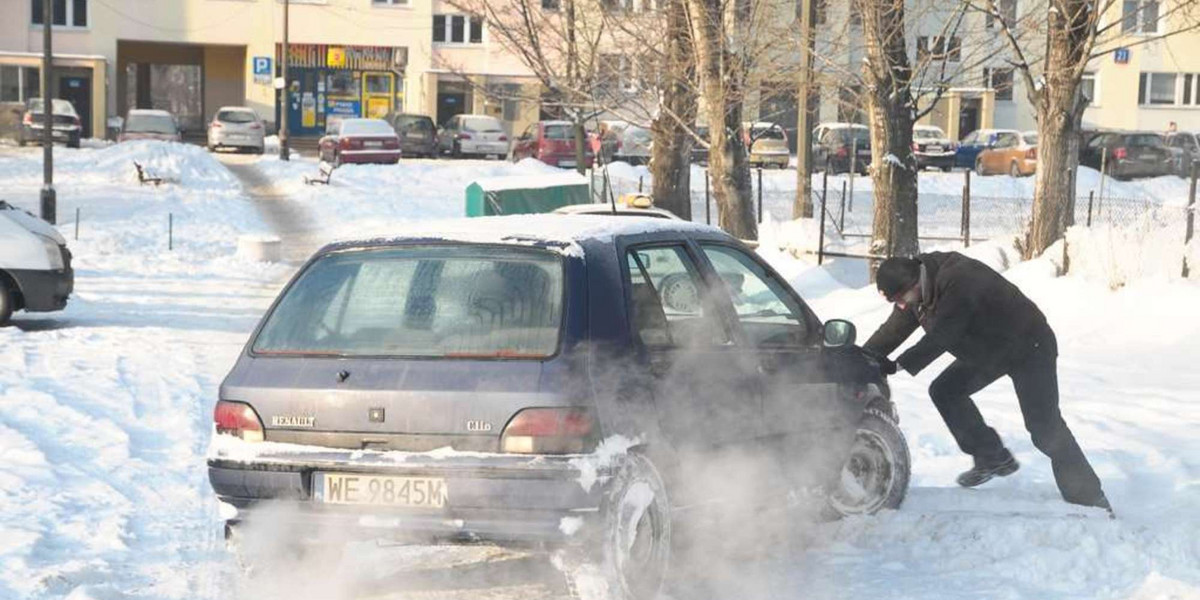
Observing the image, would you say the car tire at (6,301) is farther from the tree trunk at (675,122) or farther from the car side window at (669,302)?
the tree trunk at (675,122)

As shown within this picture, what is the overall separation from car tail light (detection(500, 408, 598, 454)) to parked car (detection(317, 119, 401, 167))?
39.3 m

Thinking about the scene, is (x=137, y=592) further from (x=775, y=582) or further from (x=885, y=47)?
(x=885, y=47)

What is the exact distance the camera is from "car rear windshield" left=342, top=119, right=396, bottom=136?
44.9 m

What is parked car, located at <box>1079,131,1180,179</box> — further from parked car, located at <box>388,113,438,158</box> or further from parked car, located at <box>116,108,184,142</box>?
parked car, located at <box>116,108,184,142</box>

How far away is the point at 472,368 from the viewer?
5926mm

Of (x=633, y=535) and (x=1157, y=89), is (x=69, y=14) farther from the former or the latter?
(x=633, y=535)

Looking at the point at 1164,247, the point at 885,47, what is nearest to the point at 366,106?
the point at 885,47

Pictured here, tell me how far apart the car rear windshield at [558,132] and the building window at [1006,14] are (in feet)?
87.2

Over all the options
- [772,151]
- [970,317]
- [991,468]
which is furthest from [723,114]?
[772,151]

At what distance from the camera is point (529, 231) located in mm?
6406

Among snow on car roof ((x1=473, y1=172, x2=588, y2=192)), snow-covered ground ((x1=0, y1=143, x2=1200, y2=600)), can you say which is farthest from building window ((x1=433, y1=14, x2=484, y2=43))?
snow-covered ground ((x1=0, y1=143, x2=1200, y2=600))

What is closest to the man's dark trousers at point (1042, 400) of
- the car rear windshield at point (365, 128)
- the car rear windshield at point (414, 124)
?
the car rear windshield at point (365, 128)

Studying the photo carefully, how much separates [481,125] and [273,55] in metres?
12.2

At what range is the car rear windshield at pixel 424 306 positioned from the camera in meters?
6.03
